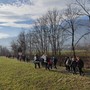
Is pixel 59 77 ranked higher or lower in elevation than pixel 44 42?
lower

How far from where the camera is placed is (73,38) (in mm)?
68188

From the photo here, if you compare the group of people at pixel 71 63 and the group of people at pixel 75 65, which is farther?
the group of people at pixel 71 63

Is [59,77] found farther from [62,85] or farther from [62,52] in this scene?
[62,52]

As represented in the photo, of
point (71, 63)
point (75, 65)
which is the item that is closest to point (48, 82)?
point (75, 65)

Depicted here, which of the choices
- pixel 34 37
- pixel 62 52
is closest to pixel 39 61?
pixel 62 52

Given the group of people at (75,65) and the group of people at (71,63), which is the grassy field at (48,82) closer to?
the group of people at (75,65)

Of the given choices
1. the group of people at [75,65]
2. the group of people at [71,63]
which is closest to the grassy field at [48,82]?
the group of people at [75,65]

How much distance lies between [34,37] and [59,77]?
239ft

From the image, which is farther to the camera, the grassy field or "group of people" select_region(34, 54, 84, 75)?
"group of people" select_region(34, 54, 84, 75)

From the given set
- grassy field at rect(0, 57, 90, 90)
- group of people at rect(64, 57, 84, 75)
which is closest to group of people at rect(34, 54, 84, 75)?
group of people at rect(64, 57, 84, 75)

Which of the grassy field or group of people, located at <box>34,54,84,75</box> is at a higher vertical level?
group of people, located at <box>34,54,84,75</box>

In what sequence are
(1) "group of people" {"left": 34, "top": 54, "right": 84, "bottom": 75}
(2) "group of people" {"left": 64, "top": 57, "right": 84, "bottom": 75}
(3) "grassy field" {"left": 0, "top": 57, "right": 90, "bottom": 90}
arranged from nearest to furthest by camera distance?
(3) "grassy field" {"left": 0, "top": 57, "right": 90, "bottom": 90}
(2) "group of people" {"left": 64, "top": 57, "right": 84, "bottom": 75}
(1) "group of people" {"left": 34, "top": 54, "right": 84, "bottom": 75}

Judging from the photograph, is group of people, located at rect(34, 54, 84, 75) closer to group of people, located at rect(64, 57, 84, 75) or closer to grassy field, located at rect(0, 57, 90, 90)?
group of people, located at rect(64, 57, 84, 75)

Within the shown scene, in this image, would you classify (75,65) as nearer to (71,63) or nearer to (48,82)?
(71,63)
